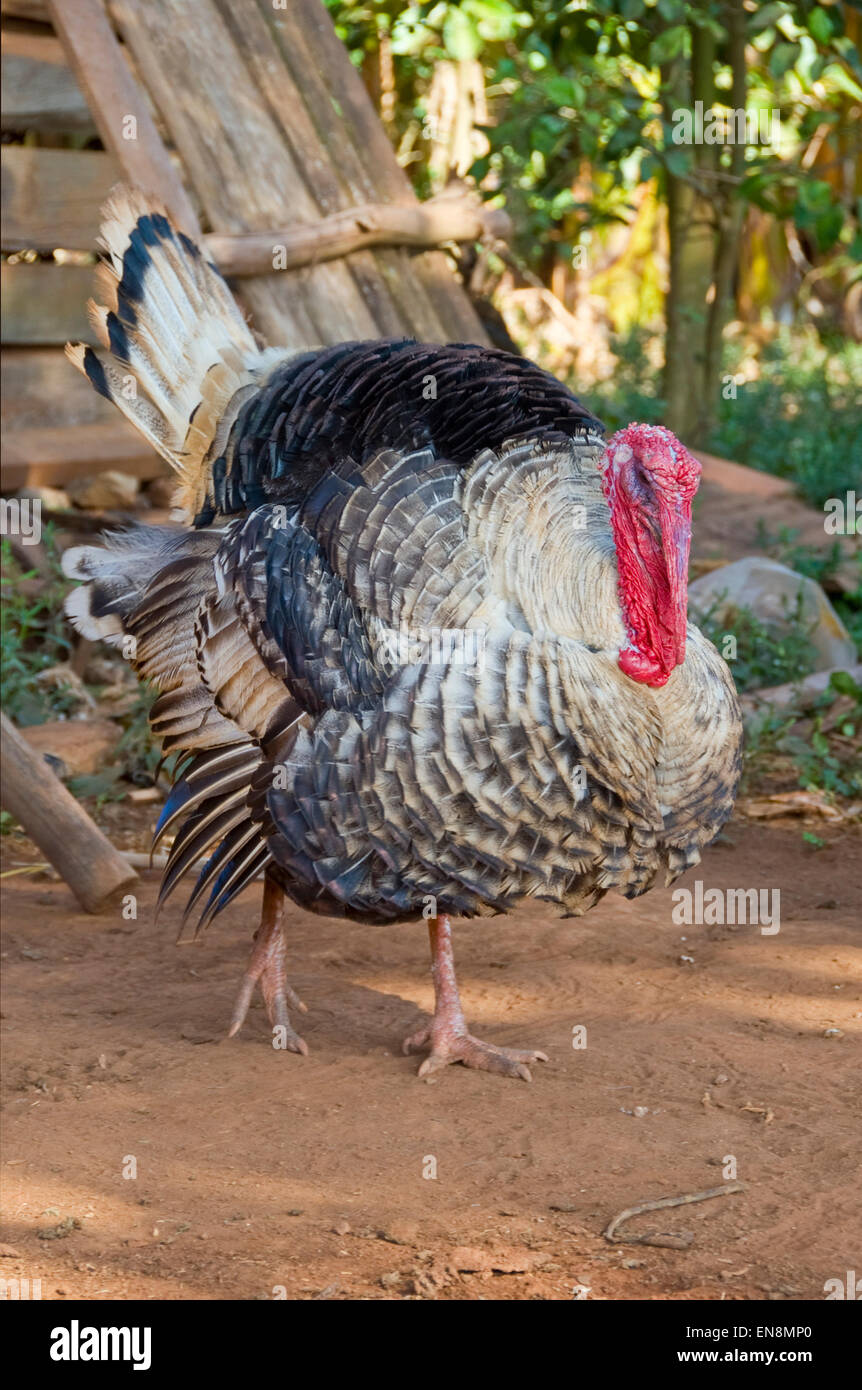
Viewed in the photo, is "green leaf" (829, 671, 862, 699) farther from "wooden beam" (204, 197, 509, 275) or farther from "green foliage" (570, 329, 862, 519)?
"wooden beam" (204, 197, 509, 275)

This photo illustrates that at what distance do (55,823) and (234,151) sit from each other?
295 cm

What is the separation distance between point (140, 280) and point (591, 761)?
192 centimetres

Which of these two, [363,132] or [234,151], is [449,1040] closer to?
[234,151]

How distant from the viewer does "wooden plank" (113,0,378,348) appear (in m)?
5.89

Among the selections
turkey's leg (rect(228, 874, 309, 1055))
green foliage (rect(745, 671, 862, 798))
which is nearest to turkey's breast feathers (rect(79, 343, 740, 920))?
turkey's leg (rect(228, 874, 309, 1055))

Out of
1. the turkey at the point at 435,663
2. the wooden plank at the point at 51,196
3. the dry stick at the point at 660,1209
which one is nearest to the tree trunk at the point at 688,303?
the wooden plank at the point at 51,196

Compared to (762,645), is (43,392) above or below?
above

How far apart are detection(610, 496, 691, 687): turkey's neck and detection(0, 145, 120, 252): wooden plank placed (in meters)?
3.98

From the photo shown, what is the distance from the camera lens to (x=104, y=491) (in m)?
6.71

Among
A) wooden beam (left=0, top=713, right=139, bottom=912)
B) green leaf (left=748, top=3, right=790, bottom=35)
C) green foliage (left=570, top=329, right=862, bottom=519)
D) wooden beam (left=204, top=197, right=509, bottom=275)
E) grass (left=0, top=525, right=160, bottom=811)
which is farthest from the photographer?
green foliage (left=570, top=329, right=862, bottom=519)

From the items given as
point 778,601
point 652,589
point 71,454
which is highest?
point 71,454

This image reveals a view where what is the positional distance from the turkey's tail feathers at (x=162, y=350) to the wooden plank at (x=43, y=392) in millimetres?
2551

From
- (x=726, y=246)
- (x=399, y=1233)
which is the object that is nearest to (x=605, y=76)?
(x=726, y=246)

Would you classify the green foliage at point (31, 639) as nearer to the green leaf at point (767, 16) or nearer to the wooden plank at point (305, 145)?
the wooden plank at point (305, 145)
